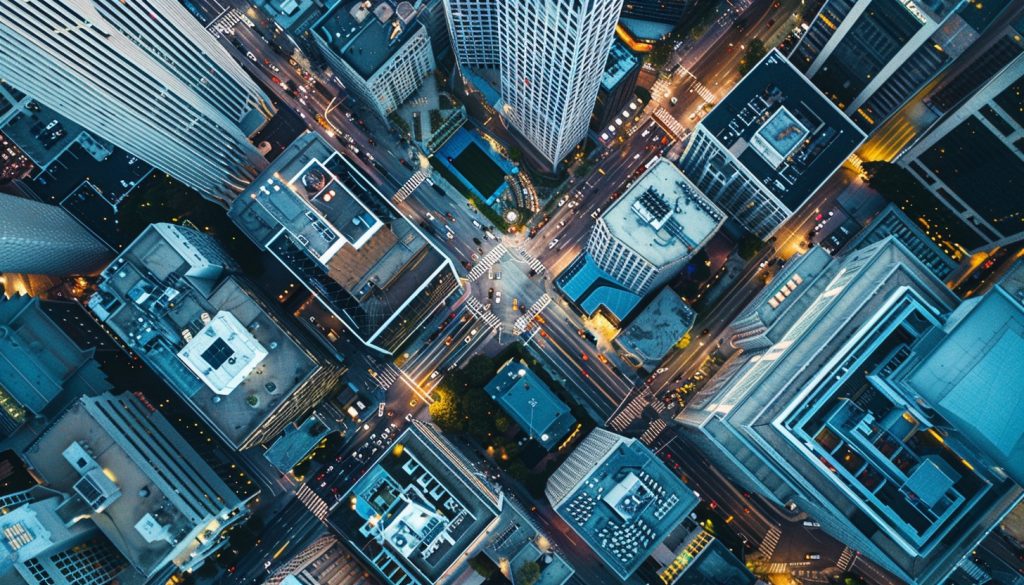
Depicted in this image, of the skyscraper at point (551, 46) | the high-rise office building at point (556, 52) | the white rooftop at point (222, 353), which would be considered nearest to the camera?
the high-rise office building at point (556, 52)

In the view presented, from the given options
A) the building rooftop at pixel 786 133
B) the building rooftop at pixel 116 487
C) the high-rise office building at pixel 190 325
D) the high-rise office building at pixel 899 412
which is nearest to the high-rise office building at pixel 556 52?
the building rooftop at pixel 786 133

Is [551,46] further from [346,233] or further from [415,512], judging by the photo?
[415,512]

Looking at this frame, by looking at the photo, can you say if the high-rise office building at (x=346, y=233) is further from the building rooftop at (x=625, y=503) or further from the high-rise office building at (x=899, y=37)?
the high-rise office building at (x=899, y=37)

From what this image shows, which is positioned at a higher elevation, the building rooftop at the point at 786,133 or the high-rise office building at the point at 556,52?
the high-rise office building at the point at 556,52

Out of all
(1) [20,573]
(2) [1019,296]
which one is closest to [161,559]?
(1) [20,573]

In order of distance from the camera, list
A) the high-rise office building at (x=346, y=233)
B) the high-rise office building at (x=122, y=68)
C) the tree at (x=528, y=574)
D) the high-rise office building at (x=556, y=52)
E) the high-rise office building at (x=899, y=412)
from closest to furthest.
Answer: the high-rise office building at (x=556, y=52), the high-rise office building at (x=122, y=68), the high-rise office building at (x=899, y=412), the high-rise office building at (x=346, y=233), the tree at (x=528, y=574)

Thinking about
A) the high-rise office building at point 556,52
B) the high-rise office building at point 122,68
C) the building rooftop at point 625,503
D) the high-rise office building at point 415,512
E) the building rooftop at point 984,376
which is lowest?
the building rooftop at point 984,376

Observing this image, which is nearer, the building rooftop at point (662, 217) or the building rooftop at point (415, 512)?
the building rooftop at point (415, 512)
